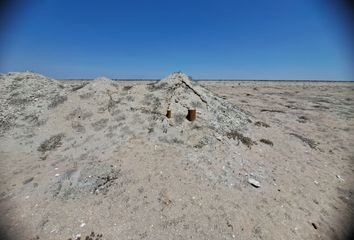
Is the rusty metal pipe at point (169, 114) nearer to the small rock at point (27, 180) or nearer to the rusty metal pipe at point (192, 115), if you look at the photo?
the rusty metal pipe at point (192, 115)

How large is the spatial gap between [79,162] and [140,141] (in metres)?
2.36

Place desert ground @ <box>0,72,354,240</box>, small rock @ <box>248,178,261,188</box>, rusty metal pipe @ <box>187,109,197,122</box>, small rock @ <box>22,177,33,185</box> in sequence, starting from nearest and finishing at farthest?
1. desert ground @ <box>0,72,354,240</box>
2. small rock @ <box>22,177,33,185</box>
3. small rock @ <box>248,178,261,188</box>
4. rusty metal pipe @ <box>187,109,197,122</box>

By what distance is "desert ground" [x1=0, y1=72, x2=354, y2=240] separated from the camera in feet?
16.1

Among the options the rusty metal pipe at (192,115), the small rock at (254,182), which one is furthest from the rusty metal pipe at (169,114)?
the small rock at (254,182)

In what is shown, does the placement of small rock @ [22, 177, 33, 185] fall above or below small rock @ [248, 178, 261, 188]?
below

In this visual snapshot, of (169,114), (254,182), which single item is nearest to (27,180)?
(169,114)

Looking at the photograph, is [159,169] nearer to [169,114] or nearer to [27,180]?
[169,114]

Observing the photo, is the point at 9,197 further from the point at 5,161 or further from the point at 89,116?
the point at 89,116

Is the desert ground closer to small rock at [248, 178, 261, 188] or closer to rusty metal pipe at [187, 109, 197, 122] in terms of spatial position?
small rock at [248, 178, 261, 188]

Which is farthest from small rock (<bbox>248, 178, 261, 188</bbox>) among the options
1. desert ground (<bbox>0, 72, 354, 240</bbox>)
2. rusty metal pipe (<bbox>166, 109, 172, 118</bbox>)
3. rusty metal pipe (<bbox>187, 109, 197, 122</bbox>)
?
rusty metal pipe (<bbox>166, 109, 172, 118</bbox>)

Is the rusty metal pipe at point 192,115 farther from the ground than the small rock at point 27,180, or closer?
farther from the ground

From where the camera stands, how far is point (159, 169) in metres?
6.65

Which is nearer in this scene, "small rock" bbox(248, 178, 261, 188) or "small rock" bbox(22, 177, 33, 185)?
"small rock" bbox(22, 177, 33, 185)

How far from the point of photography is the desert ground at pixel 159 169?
4.90 m
